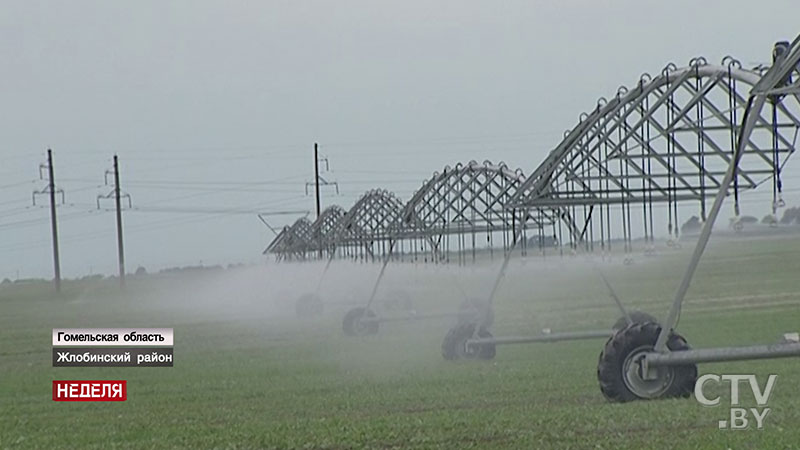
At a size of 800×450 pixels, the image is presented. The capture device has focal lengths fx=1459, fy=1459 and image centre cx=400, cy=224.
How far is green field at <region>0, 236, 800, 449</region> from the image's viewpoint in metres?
13.8

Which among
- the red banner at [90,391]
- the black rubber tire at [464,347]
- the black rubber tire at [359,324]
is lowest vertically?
the black rubber tire at [359,324]

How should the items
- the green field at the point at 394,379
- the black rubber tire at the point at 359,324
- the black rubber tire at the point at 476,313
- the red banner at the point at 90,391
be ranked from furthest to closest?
the black rubber tire at the point at 359,324, the black rubber tire at the point at 476,313, the red banner at the point at 90,391, the green field at the point at 394,379

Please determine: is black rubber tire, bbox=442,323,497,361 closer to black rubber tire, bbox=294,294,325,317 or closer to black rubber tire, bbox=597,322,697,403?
black rubber tire, bbox=597,322,697,403

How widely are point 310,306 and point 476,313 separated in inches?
918

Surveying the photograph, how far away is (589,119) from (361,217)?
23393 millimetres

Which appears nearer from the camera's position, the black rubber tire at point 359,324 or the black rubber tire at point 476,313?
the black rubber tire at point 476,313

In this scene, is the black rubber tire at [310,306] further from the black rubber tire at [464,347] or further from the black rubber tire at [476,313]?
the black rubber tire at [464,347]

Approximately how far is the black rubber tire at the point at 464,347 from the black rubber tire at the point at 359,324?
37.6 ft

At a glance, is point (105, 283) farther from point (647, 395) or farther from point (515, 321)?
A: point (647, 395)

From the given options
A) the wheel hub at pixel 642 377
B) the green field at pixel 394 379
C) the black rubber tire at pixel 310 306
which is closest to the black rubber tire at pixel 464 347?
the green field at pixel 394 379

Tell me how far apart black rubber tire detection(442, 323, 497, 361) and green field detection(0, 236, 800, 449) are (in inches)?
11.1

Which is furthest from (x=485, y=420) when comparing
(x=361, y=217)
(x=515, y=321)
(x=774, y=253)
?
(x=774, y=253)

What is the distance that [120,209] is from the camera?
7606 cm

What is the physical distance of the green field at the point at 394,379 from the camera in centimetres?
1381
